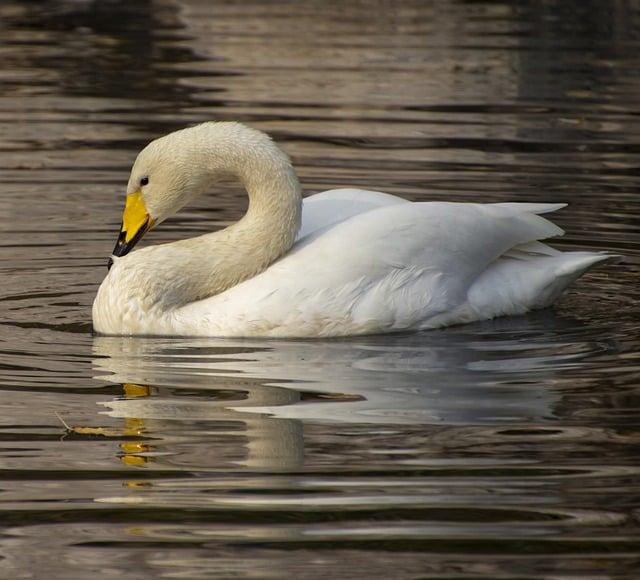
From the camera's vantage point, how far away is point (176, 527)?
4684mm

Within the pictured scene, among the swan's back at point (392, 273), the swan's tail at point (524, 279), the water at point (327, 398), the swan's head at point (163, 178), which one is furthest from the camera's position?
the swan's tail at point (524, 279)

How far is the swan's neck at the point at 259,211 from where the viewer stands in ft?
23.9

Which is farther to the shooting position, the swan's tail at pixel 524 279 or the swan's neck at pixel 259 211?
the swan's tail at pixel 524 279

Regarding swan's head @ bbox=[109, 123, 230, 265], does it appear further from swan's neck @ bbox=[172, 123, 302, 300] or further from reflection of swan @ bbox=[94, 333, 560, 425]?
reflection of swan @ bbox=[94, 333, 560, 425]

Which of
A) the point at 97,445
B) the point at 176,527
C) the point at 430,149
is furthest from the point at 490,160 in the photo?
Result: the point at 176,527

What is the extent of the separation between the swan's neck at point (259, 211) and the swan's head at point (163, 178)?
0.10ft

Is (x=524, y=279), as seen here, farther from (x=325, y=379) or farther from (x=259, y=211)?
(x=325, y=379)

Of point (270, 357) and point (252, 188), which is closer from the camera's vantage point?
point (270, 357)

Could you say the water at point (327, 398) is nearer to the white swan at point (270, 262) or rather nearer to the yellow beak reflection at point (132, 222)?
the white swan at point (270, 262)

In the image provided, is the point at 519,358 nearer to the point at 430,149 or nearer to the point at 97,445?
the point at 97,445

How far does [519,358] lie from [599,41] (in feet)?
40.2

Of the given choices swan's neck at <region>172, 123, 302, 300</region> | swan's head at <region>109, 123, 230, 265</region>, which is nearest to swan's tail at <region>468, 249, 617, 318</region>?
swan's neck at <region>172, 123, 302, 300</region>

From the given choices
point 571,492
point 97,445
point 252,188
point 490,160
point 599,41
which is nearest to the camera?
point 571,492

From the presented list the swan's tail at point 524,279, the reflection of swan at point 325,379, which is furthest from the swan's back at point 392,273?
the reflection of swan at point 325,379
